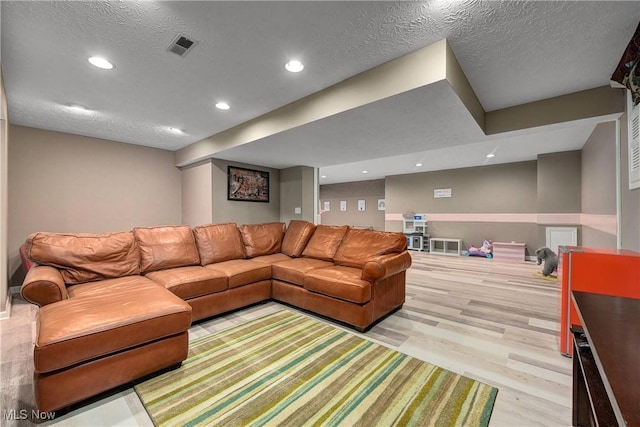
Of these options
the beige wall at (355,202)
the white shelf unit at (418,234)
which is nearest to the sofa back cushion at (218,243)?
the white shelf unit at (418,234)

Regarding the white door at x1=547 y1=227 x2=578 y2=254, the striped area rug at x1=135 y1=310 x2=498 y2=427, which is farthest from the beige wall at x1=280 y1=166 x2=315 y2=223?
the white door at x1=547 y1=227 x2=578 y2=254

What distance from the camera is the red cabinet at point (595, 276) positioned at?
183 cm

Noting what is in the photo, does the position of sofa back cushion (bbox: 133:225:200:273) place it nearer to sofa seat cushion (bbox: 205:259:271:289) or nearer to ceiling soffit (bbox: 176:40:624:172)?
sofa seat cushion (bbox: 205:259:271:289)

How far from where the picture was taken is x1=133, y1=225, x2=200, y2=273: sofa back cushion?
2.82 metres

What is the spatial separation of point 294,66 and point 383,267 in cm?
206

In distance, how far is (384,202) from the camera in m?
9.38

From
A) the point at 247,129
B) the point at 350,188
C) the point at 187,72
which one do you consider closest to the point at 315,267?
the point at 247,129

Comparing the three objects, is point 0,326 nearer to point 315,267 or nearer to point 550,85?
point 315,267

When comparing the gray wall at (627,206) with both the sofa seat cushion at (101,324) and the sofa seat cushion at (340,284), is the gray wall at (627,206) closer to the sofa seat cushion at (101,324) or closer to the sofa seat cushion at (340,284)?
the sofa seat cushion at (340,284)

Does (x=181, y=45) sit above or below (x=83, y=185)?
above

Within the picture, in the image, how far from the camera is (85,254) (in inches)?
95.9

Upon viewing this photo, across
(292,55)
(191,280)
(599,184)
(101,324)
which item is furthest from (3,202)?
(599,184)

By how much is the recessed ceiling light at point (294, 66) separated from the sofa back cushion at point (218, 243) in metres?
2.27

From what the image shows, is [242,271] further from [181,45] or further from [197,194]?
[197,194]
